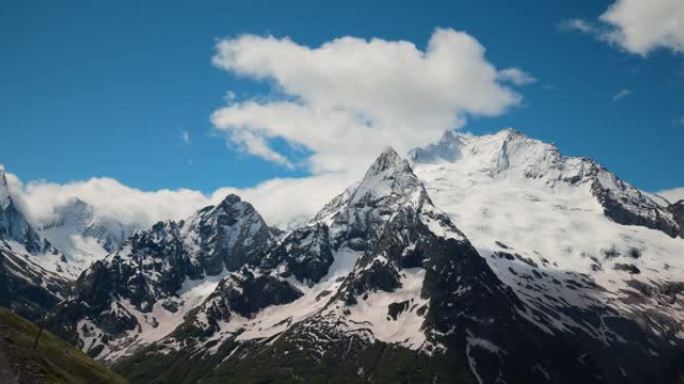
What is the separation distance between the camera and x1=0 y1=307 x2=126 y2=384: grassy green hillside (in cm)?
13762

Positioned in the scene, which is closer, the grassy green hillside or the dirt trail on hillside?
the dirt trail on hillside

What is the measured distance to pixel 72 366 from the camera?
174125 mm

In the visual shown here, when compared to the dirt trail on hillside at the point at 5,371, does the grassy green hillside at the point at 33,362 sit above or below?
above

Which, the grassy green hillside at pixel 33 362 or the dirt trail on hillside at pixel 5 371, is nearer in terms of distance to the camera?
the dirt trail on hillside at pixel 5 371

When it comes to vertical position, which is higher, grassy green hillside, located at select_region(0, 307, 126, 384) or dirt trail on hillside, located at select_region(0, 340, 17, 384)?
grassy green hillside, located at select_region(0, 307, 126, 384)

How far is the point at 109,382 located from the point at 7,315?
30.8m

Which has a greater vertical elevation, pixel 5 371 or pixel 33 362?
Answer: pixel 33 362

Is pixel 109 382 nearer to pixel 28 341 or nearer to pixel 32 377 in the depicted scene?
pixel 28 341

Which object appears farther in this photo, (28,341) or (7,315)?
(7,315)

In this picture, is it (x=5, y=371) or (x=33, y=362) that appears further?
(x=33, y=362)

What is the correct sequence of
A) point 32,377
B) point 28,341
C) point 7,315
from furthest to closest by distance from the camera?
point 7,315 < point 28,341 < point 32,377

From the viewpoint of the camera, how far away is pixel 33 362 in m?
146

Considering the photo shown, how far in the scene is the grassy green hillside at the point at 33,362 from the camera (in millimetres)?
137625

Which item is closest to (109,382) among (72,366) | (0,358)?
(72,366)
